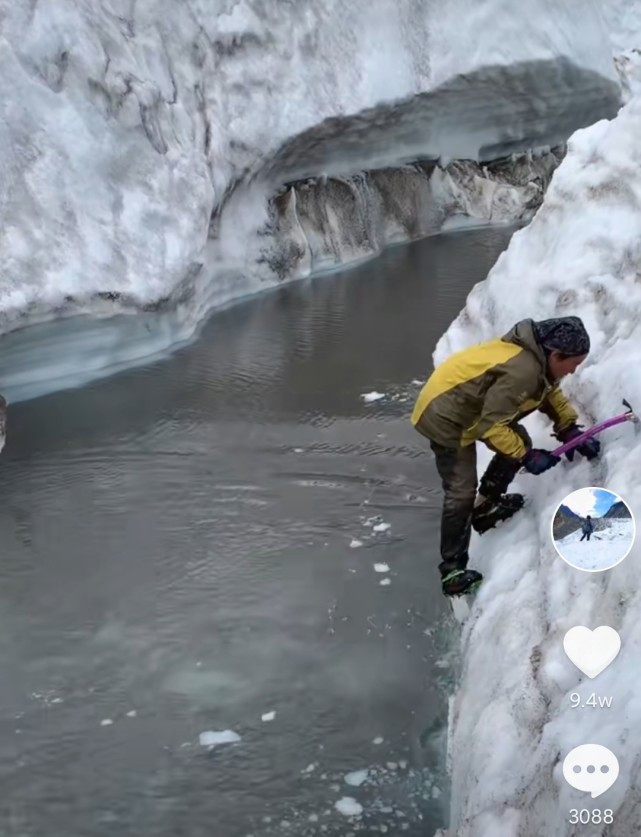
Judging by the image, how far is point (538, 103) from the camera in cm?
1351

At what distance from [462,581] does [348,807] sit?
873 millimetres

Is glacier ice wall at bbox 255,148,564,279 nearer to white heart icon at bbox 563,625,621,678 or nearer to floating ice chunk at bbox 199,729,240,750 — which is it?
floating ice chunk at bbox 199,729,240,750

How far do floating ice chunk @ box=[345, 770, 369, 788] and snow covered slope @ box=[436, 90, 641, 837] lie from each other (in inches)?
13.6

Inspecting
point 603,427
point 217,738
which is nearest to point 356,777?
point 217,738

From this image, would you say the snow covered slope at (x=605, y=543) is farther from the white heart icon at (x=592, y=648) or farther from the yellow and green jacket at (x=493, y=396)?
the yellow and green jacket at (x=493, y=396)

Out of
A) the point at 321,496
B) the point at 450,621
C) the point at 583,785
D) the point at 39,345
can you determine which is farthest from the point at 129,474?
the point at 583,785

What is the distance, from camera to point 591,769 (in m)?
1.92

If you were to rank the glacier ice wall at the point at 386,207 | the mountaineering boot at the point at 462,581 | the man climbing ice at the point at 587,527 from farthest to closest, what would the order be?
1. the glacier ice wall at the point at 386,207
2. the mountaineering boot at the point at 462,581
3. the man climbing ice at the point at 587,527

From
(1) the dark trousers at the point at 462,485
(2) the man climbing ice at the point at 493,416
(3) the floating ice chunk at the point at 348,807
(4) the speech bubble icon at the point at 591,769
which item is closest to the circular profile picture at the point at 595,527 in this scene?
(4) the speech bubble icon at the point at 591,769

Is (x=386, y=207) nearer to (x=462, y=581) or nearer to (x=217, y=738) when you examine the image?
(x=462, y=581)

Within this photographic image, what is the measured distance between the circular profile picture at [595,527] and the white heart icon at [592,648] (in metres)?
0.19

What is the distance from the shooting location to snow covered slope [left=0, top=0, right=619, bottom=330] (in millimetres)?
7191

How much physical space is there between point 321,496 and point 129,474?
3.94ft

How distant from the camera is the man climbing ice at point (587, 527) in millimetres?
2109
